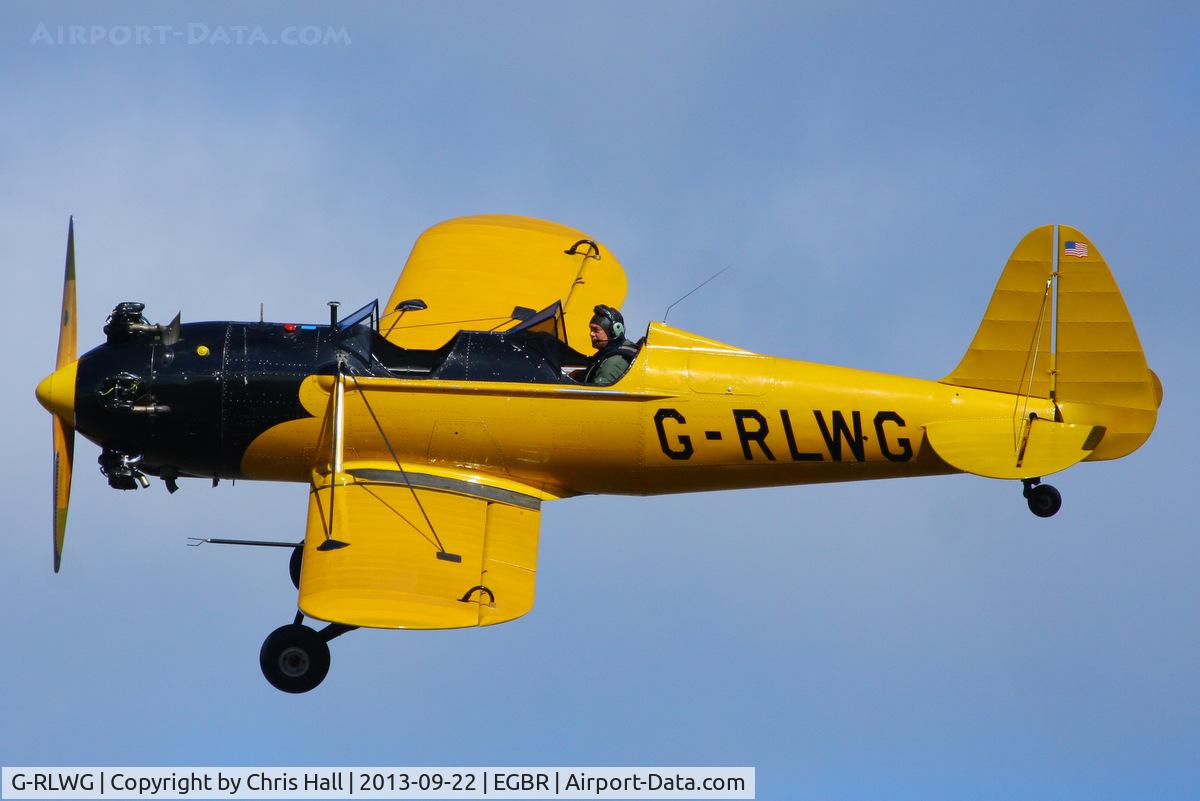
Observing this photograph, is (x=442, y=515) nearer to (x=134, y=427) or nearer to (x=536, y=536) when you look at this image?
(x=536, y=536)

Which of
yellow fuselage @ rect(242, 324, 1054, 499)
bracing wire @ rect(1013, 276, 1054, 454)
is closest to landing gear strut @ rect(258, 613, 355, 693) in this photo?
yellow fuselage @ rect(242, 324, 1054, 499)

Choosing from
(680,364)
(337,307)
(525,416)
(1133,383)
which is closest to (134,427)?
(337,307)

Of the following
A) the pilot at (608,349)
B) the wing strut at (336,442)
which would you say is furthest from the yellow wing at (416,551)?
the pilot at (608,349)

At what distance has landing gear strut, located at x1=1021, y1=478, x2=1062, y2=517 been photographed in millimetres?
18672

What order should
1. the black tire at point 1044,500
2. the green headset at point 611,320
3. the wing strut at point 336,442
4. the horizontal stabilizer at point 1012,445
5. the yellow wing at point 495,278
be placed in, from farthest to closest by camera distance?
the yellow wing at point 495,278 < the black tire at point 1044,500 < the green headset at point 611,320 < the horizontal stabilizer at point 1012,445 < the wing strut at point 336,442

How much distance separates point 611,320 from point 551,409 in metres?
0.94

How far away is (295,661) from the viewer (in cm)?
1733

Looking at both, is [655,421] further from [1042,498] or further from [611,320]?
[1042,498]

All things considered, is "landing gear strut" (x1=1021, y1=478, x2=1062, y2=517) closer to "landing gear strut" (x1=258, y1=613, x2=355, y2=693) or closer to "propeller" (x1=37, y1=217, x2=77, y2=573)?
"landing gear strut" (x1=258, y1=613, x2=355, y2=693)

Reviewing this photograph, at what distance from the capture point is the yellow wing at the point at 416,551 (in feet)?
54.7

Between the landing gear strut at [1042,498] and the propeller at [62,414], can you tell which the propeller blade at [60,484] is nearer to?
the propeller at [62,414]

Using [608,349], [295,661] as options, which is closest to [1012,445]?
[608,349]

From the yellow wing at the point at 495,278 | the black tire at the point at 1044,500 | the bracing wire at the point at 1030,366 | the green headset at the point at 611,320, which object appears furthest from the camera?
the yellow wing at the point at 495,278

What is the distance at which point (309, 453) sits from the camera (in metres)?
18.2
